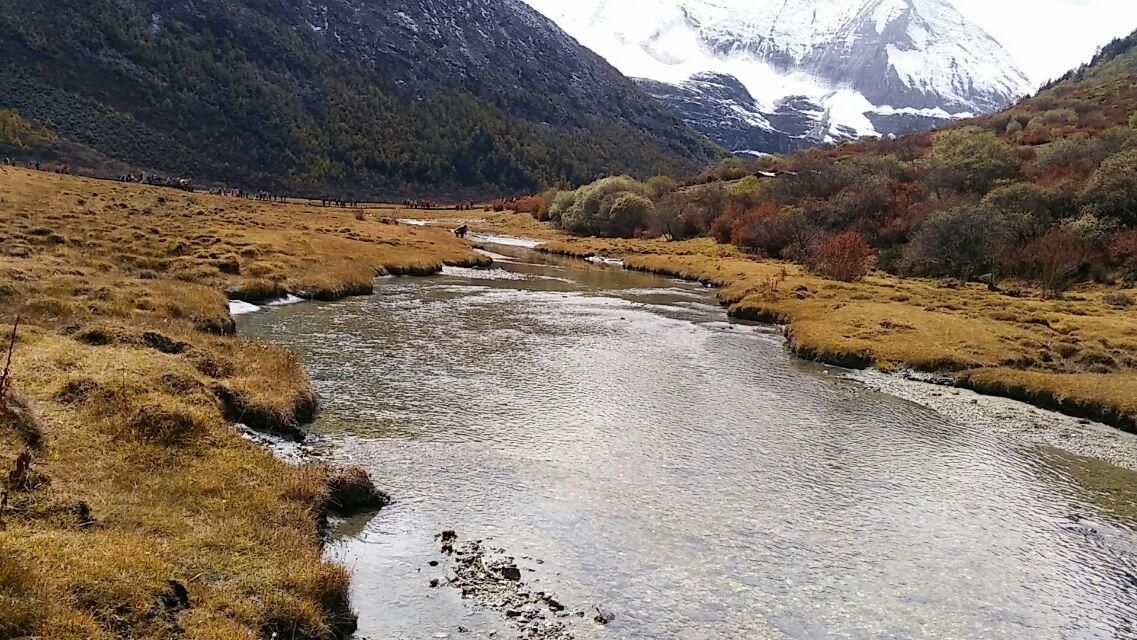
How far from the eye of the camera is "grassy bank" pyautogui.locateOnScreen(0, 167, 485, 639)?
1102cm

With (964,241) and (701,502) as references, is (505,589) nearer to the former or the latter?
(701,502)

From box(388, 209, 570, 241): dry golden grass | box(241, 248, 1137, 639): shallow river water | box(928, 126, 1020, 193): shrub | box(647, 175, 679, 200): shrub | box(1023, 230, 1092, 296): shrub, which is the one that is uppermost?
box(928, 126, 1020, 193): shrub

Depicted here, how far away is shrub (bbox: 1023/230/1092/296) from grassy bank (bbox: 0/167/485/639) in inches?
2551

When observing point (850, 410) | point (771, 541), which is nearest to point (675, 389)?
point (850, 410)

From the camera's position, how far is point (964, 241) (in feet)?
236

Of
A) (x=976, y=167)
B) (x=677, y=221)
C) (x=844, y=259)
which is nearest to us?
(x=844, y=259)

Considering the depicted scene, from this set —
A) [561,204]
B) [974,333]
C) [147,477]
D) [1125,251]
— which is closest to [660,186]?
[561,204]

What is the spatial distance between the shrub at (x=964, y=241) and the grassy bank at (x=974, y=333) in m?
3.59

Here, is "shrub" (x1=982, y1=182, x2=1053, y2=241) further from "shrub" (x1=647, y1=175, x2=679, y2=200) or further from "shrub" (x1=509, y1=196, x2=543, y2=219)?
"shrub" (x1=509, y1=196, x2=543, y2=219)

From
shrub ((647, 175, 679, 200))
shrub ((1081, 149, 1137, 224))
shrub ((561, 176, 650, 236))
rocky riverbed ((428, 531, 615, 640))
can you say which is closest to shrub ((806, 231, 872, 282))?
shrub ((1081, 149, 1137, 224))

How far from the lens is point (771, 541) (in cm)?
1873

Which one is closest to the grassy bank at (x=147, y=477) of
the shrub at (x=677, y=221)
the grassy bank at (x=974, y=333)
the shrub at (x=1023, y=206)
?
the grassy bank at (x=974, y=333)

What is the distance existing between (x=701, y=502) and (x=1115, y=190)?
245ft

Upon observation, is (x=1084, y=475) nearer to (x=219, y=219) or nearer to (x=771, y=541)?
(x=771, y=541)
